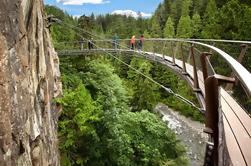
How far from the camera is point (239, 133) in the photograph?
3109 mm

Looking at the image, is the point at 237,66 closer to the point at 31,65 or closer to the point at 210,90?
the point at 210,90

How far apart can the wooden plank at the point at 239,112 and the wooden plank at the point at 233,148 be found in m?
0.15

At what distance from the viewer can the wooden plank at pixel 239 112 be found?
3303 mm

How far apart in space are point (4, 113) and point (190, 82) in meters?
3.42

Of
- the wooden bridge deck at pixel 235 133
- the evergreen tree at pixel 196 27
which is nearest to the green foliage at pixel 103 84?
the evergreen tree at pixel 196 27

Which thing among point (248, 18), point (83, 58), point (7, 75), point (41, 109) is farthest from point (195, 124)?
point (7, 75)

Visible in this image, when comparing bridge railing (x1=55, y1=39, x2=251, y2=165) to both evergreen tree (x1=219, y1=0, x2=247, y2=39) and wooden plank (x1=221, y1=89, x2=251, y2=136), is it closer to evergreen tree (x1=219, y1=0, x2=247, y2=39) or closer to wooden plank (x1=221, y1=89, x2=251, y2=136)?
wooden plank (x1=221, y1=89, x2=251, y2=136)

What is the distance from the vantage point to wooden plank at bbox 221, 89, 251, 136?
3.30m

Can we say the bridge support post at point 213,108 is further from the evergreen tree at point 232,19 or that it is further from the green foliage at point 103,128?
the green foliage at point 103,128

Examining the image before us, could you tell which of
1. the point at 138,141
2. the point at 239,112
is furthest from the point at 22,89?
the point at 138,141

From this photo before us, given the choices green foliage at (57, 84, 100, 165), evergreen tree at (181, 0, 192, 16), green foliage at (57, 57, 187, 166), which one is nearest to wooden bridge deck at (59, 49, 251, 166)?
green foliage at (57, 57, 187, 166)

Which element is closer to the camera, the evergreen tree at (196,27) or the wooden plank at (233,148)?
the wooden plank at (233,148)

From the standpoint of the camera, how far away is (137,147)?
839 inches

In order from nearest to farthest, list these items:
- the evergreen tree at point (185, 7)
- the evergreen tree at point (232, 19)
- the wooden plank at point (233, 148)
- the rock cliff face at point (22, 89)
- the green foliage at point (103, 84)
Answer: the wooden plank at point (233, 148)
the rock cliff face at point (22, 89)
the evergreen tree at point (232, 19)
the green foliage at point (103, 84)
the evergreen tree at point (185, 7)
